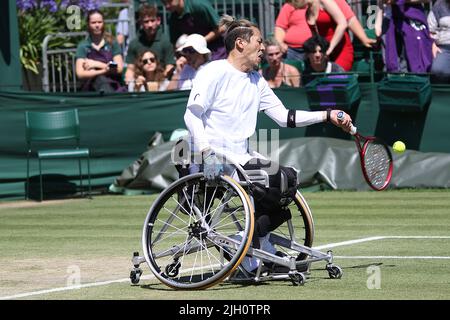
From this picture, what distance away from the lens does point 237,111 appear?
8.00m

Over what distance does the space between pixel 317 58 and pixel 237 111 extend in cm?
797

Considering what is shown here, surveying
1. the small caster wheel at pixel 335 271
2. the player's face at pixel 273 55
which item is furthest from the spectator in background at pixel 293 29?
the small caster wheel at pixel 335 271

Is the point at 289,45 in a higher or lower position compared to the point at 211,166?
lower

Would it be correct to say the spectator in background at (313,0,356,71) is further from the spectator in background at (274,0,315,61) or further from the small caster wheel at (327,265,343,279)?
the small caster wheel at (327,265,343,279)

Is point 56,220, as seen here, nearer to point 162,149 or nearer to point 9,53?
point 162,149

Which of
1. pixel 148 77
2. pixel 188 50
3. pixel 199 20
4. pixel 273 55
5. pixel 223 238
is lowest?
pixel 148 77

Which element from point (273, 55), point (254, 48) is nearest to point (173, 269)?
point (254, 48)

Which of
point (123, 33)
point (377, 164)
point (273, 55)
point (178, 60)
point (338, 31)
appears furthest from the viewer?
point (123, 33)

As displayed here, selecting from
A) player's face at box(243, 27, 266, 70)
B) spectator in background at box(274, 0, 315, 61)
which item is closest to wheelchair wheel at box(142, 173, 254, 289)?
player's face at box(243, 27, 266, 70)

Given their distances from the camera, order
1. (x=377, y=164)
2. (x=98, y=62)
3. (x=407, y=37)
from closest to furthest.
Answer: (x=377, y=164)
(x=407, y=37)
(x=98, y=62)

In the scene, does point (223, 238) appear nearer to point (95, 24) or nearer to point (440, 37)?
point (440, 37)

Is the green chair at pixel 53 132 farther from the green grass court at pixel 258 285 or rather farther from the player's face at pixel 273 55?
the player's face at pixel 273 55
